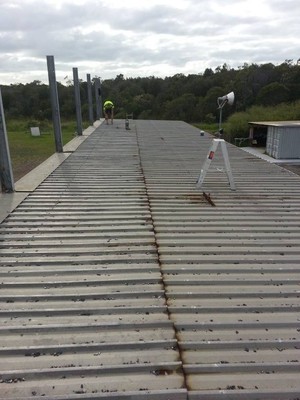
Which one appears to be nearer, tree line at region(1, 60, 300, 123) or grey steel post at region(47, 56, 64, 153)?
grey steel post at region(47, 56, 64, 153)

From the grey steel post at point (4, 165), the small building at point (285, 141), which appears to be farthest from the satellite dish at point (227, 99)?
the small building at point (285, 141)

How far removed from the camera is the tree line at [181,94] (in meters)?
41.7

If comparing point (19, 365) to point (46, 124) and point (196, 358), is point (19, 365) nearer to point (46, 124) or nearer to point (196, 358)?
point (196, 358)

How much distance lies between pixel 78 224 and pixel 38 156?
1284cm

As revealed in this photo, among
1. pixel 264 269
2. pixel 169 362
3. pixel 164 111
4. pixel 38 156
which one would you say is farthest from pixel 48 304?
pixel 164 111

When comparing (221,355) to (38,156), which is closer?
(221,355)

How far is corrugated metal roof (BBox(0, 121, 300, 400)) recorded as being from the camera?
7.42 feet

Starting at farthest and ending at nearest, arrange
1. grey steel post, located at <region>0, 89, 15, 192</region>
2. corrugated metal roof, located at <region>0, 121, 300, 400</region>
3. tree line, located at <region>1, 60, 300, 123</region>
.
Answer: tree line, located at <region>1, 60, 300, 123</region> < grey steel post, located at <region>0, 89, 15, 192</region> < corrugated metal roof, located at <region>0, 121, 300, 400</region>

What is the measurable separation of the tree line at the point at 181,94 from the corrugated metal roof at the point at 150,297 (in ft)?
112

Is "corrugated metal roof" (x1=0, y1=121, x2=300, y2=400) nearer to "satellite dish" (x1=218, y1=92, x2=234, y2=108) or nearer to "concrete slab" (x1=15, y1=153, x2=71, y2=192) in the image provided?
"concrete slab" (x1=15, y1=153, x2=71, y2=192)

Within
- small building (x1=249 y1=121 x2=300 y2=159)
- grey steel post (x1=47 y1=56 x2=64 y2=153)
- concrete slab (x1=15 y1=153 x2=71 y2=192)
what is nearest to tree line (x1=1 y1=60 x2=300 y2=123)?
small building (x1=249 y1=121 x2=300 y2=159)

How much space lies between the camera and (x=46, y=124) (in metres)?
33.5

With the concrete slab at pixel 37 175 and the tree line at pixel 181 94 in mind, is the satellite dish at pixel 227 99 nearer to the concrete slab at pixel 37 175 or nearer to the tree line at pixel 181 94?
the concrete slab at pixel 37 175

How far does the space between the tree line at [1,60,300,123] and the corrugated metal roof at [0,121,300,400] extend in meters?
34.1
